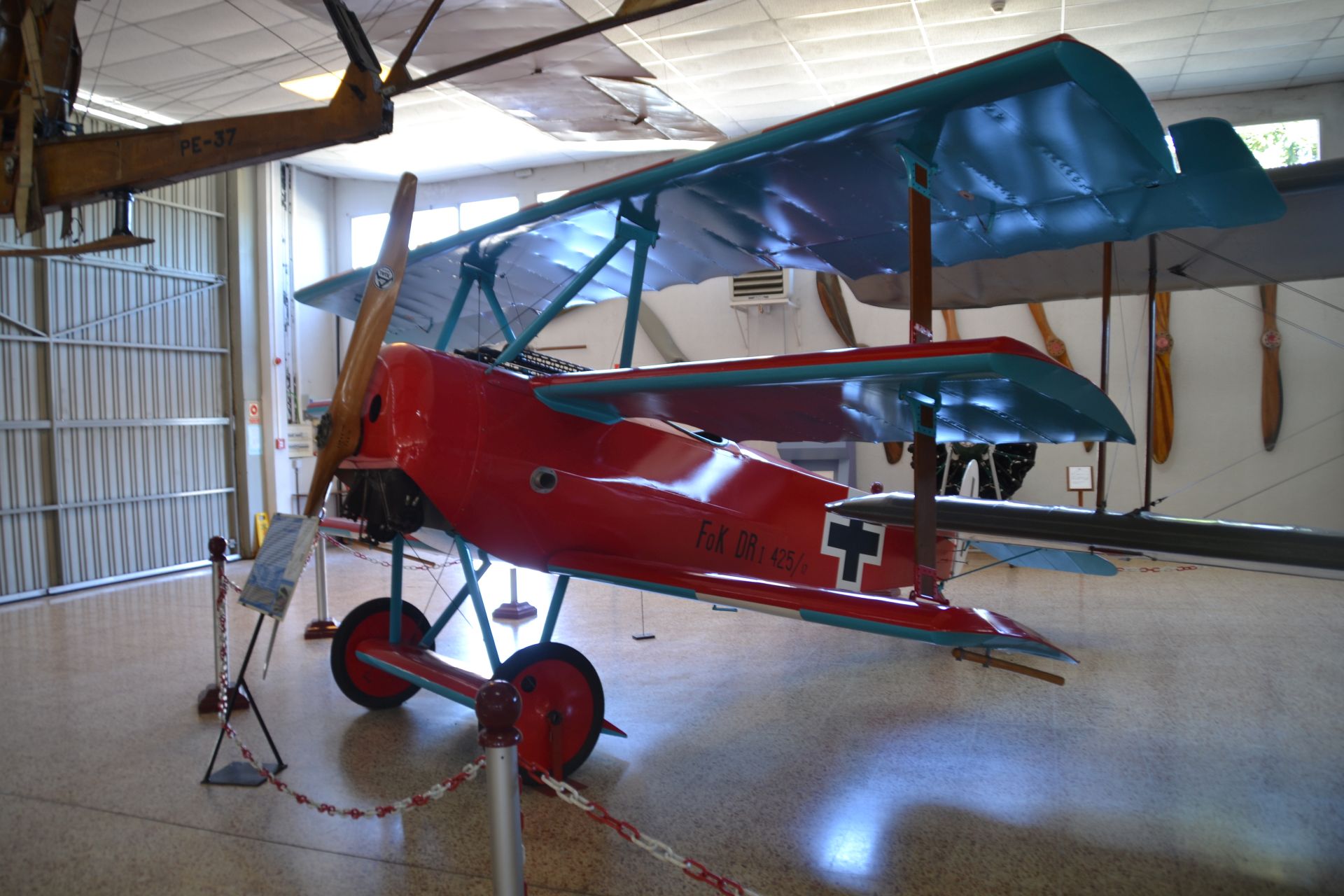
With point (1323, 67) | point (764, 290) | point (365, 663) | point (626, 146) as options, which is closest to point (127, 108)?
point (626, 146)

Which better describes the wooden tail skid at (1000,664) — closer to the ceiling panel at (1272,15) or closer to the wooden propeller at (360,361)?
the wooden propeller at (360,361)

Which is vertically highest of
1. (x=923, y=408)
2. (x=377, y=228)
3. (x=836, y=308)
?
(x=377, y=228)

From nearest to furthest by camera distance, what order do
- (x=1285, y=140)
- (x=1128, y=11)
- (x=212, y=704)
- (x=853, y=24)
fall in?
(x=212, y=704)
(x=1128, y=11)
(x=853, y=24)
(x=1285, y=140)

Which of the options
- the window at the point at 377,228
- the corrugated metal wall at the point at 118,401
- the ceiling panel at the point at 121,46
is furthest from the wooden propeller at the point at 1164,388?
the corrugated metal wall at the point at 118,401

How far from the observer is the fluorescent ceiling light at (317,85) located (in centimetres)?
782

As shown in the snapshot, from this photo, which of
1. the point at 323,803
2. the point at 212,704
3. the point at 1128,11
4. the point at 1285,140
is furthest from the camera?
the point at 1285,140

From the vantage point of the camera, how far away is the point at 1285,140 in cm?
852

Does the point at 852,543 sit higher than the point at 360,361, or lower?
lower

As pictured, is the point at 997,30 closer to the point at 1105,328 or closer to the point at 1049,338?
the point at 1049,338

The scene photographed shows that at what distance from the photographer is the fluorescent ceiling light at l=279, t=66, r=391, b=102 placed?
308 inches

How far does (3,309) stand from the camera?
7.88 m

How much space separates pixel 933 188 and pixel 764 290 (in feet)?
23.3

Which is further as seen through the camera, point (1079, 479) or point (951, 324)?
point (951, 324)

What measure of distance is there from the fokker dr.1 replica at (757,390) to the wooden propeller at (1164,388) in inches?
221
